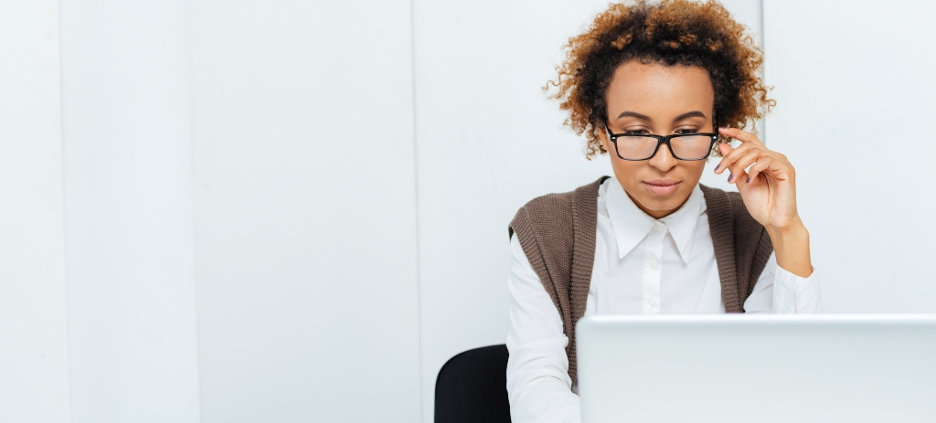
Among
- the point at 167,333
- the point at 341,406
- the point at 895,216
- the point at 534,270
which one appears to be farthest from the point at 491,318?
the point at 895,216

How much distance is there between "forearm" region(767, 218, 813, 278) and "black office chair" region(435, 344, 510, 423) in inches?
20.7

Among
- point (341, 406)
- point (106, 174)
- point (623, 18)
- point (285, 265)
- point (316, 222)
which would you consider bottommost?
point (341, 406)

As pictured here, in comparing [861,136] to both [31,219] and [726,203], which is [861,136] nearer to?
[726,203]

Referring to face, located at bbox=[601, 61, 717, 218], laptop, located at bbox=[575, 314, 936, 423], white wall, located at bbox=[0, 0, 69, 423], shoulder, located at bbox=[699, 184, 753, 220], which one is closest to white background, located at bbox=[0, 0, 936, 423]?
white wall, located at bbox=[0, 0, 69, 423]

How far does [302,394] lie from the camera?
197 centimetres

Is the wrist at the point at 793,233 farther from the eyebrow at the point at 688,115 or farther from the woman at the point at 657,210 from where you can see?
the eyebrow at the point at 688,115

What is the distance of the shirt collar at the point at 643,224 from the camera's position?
52.9 inches

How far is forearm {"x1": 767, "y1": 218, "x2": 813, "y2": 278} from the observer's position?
3.84 ft

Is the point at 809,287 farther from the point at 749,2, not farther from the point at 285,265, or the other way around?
the point at 285,265

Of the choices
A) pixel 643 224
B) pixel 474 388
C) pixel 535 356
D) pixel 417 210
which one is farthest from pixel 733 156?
pixel 417 210

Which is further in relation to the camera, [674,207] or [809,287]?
[674,207]

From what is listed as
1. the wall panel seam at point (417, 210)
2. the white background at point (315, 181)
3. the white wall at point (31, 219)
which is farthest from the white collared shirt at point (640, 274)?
the white wall at point (31, 219)

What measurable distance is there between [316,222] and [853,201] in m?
1.42

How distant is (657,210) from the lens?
1.34 meters
